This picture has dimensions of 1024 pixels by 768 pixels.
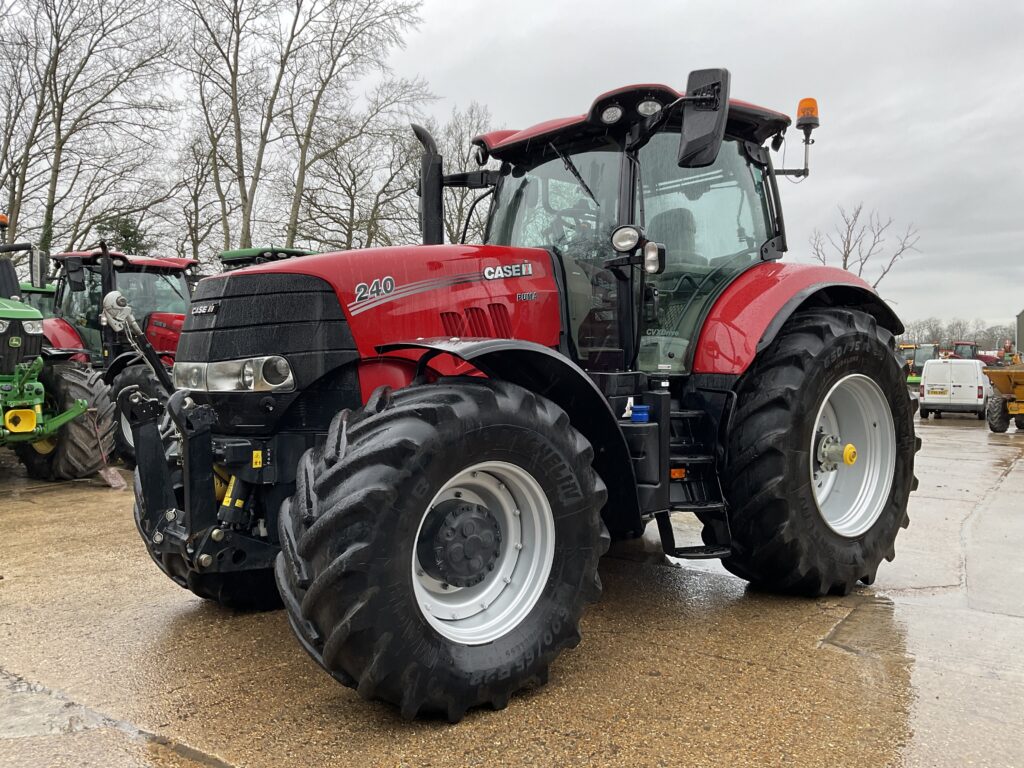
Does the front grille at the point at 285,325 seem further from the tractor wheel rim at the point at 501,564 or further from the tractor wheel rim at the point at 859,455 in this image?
the tractor wheel rim at the point at 859,455

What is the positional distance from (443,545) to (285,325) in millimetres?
1039

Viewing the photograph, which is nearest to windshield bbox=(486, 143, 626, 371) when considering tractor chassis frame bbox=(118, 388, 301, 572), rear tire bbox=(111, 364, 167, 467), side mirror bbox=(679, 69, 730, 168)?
side mirror bbox=(679, 69, 730, 168)

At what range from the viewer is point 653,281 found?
4.04m

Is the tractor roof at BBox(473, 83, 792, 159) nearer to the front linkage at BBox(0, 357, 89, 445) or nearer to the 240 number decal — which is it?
the 240 number decal

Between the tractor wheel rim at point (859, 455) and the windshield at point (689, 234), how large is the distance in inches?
34.7

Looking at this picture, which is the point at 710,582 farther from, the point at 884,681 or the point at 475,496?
the point at 475,496

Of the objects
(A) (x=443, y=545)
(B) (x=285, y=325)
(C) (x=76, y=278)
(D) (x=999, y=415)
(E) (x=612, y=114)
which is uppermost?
(E) (x=612, y=114)

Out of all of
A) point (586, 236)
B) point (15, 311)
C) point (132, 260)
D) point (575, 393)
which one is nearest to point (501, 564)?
point (575, 393)

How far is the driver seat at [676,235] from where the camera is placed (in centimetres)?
404

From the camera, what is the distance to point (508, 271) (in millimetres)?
3650

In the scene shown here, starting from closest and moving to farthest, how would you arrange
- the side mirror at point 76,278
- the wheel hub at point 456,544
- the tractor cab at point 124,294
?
the wheel hub at point 456,544
the side mirror at point 76,278
the tractor cab at point 124,294

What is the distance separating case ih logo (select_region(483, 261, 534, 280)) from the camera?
3.57 metres

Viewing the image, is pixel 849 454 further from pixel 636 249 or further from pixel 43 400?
pixel 43 400

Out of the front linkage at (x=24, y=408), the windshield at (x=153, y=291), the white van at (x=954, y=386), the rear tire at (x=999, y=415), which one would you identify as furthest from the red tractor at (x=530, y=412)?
the white van at (x=954, y=386)
